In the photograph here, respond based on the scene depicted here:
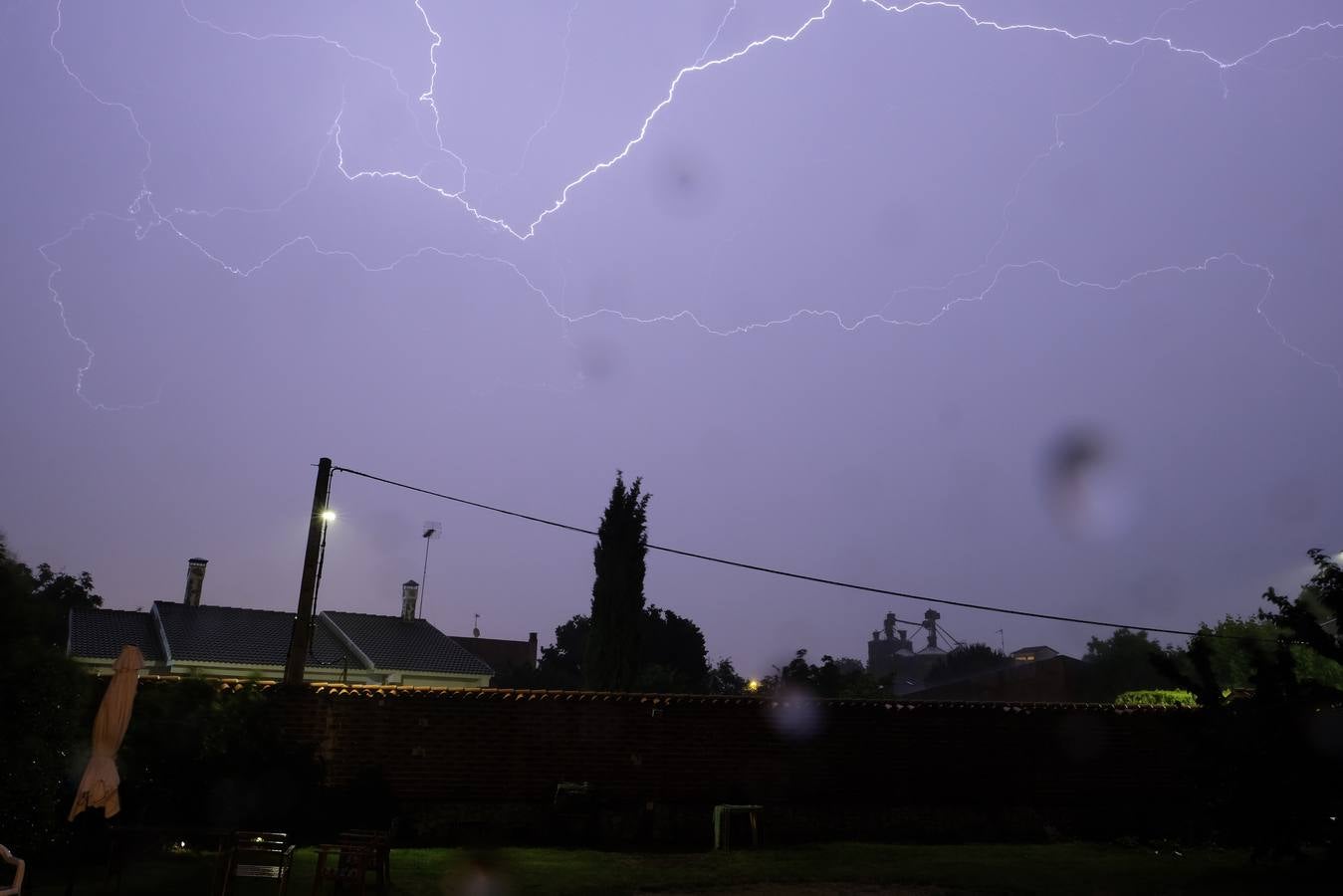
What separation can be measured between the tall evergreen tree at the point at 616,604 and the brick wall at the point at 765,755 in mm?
10276

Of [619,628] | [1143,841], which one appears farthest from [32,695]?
[619,628]

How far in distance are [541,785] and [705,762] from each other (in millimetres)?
2759

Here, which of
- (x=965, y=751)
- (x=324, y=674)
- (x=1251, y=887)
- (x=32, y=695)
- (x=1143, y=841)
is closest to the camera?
(x=32, y=695)

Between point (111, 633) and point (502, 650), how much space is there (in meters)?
36.0

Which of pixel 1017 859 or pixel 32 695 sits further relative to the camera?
pixel 1017 859

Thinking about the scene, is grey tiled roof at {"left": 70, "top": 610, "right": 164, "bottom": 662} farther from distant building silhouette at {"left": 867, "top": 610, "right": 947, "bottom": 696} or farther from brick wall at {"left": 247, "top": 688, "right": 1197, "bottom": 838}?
distant building silhouette at {"left": 867, "top": 610, "right": 947, "bottom": 696}

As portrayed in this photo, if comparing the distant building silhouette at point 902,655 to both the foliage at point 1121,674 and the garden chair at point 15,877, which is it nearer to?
the foliage at point 1121,674

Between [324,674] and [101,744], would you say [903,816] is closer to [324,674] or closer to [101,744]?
[101,744]

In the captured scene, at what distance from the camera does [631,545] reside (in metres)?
27.3

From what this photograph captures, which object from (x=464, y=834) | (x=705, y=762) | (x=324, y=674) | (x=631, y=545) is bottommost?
(x=464, y=834)

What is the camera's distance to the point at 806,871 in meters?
11.5

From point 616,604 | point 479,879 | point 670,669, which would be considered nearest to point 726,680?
point 670,669

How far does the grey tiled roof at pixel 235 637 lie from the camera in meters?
30.2

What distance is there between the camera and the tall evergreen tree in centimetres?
2584
